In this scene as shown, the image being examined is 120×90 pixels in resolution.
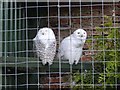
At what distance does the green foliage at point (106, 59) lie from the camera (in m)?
1.98

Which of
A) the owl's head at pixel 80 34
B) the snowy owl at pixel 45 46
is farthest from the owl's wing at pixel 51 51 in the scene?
the owl's head at pixel 80 34

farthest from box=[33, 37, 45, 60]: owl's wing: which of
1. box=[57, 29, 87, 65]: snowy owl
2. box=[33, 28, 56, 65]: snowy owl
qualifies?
box=[57, 29, 87, 65]: snowy owl

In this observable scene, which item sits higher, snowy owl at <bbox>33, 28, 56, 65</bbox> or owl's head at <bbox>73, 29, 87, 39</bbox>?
owl's head at <bbox>73, 29, 87, 39</bbox>

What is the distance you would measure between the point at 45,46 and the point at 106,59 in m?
0.31

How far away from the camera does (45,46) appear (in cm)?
197

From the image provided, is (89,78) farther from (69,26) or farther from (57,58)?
(69,26)

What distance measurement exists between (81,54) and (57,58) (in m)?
0.13

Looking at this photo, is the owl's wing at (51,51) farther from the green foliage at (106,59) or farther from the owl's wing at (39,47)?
the green foliage at (106,59)

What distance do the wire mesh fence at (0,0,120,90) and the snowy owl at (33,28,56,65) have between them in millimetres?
53

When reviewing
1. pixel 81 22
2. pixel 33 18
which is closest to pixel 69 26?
pixel 81 22

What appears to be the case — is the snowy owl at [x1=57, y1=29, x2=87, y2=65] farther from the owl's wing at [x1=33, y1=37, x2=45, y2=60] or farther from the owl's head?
the owl's wing at [x1=33, y1=37, x2=45, y2=60]

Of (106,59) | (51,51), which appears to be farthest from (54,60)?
(106,59)

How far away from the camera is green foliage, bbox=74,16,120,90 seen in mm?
1977

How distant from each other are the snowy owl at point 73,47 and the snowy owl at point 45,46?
78 mm
